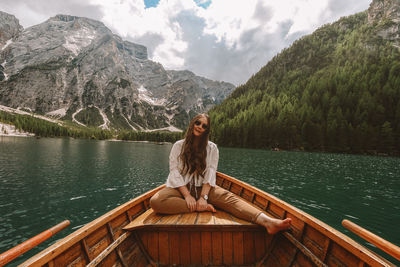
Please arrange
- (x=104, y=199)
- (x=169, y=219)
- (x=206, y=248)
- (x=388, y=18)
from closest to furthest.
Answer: (x=206, y=248)
(x=169, y=219)
(x=104, y=199)
(x=388, y=18)

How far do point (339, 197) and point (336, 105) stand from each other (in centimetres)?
11405

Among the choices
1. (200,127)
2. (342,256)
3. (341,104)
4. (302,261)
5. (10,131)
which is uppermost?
(341,104)

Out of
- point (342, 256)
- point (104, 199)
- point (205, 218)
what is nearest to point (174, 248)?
point (205, 218)

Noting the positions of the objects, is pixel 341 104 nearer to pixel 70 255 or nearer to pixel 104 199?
pixel 104 199

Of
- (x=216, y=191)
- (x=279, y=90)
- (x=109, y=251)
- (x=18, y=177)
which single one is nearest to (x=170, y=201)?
(x=216, y=191)

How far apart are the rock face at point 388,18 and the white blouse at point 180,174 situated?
22068cm

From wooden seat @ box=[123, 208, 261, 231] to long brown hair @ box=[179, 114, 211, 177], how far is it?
4.20 feet

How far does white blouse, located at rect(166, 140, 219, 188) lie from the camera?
233 inches

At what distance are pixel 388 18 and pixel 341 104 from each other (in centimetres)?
12313

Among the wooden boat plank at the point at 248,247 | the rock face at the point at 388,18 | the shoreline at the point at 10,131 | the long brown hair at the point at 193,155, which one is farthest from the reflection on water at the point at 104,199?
the rock face at the point at 388,18

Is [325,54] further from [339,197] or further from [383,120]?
[339,197]

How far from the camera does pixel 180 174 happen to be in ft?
19.8

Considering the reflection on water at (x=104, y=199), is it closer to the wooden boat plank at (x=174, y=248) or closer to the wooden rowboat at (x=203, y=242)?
the wooden rowboat at (x=203, y=242)

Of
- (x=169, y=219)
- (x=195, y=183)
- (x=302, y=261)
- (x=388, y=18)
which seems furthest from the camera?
(x=388, y=18)
